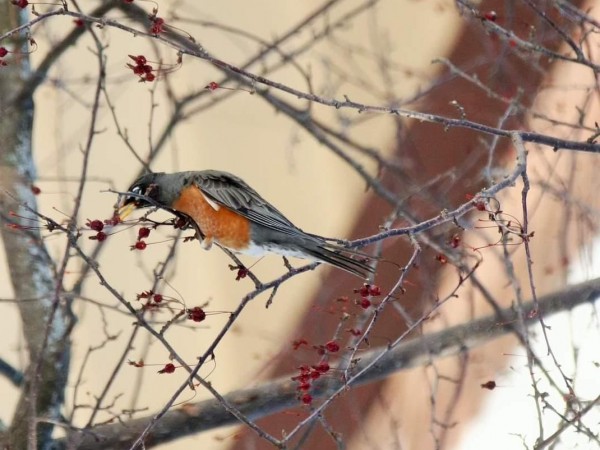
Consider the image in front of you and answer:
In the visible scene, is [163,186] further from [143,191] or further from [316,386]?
[316,386]

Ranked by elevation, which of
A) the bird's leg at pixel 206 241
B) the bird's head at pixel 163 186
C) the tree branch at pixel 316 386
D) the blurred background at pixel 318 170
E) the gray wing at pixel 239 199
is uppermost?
the blurred background at pixel 318 170

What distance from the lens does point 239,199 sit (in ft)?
3.76

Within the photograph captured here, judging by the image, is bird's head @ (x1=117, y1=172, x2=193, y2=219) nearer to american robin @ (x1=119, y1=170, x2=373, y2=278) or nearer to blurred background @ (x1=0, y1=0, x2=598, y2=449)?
american robin @ (x1=119, y1=170, x2=373, y2=278)

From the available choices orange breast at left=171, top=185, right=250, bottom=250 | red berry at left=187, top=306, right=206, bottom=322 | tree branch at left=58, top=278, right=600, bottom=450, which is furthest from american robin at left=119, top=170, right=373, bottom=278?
tree branch at left=58, top=278, right=600, bottom=450

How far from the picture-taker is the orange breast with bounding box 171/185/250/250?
1154mm

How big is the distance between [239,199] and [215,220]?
0.17 ft

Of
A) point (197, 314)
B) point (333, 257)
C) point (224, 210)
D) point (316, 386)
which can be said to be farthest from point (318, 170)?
point (197, 314)

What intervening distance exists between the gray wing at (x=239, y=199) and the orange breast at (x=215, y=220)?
0.02 m

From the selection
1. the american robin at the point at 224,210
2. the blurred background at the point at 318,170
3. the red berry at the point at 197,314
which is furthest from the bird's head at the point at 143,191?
the blurred background at the point at 318,170

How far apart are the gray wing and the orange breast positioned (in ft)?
0.05

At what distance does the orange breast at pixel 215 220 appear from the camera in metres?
1.15

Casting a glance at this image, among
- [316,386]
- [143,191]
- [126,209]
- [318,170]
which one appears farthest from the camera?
[318,170]

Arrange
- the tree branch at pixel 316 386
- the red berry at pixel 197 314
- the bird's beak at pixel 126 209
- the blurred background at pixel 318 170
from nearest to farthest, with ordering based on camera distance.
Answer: the red berry at pixel 197 314 < the bird's beak at pixel 126 209 < the tree branch at pixel 316 386 < the blurred background at pixel 318 170

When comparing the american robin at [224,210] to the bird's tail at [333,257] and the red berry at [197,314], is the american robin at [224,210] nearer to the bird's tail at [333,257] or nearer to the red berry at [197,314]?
the bird's tail at [333,257]
